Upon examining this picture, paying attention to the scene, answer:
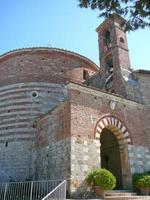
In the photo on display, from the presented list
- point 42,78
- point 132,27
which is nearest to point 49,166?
point 42,78

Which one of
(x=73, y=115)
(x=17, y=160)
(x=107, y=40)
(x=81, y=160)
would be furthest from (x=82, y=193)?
(x=107, y=40)

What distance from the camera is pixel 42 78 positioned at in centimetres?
1845

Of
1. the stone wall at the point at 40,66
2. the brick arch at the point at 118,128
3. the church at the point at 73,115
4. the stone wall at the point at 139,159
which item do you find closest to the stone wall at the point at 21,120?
the church at the point at 73,115

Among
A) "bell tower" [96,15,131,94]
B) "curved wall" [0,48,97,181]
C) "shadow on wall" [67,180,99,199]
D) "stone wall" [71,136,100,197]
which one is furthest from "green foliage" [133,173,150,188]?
"curved wall" [0,48,97,181]

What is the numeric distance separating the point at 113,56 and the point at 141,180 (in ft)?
28.5

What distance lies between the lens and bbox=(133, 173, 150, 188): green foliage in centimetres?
1182

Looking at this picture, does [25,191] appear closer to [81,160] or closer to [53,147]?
[53,147]

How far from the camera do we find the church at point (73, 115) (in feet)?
40.1

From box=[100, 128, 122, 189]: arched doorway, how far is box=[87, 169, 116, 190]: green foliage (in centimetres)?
351

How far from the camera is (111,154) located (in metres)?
15.2

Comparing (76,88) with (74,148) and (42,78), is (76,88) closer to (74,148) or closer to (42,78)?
(74,148)

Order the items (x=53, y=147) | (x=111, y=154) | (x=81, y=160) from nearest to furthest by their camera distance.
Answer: (x=81, y=160), (x=53, y=147), (x=111, y=154)

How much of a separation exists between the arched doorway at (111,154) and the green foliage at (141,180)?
168cm

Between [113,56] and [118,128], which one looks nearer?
[118,128]
